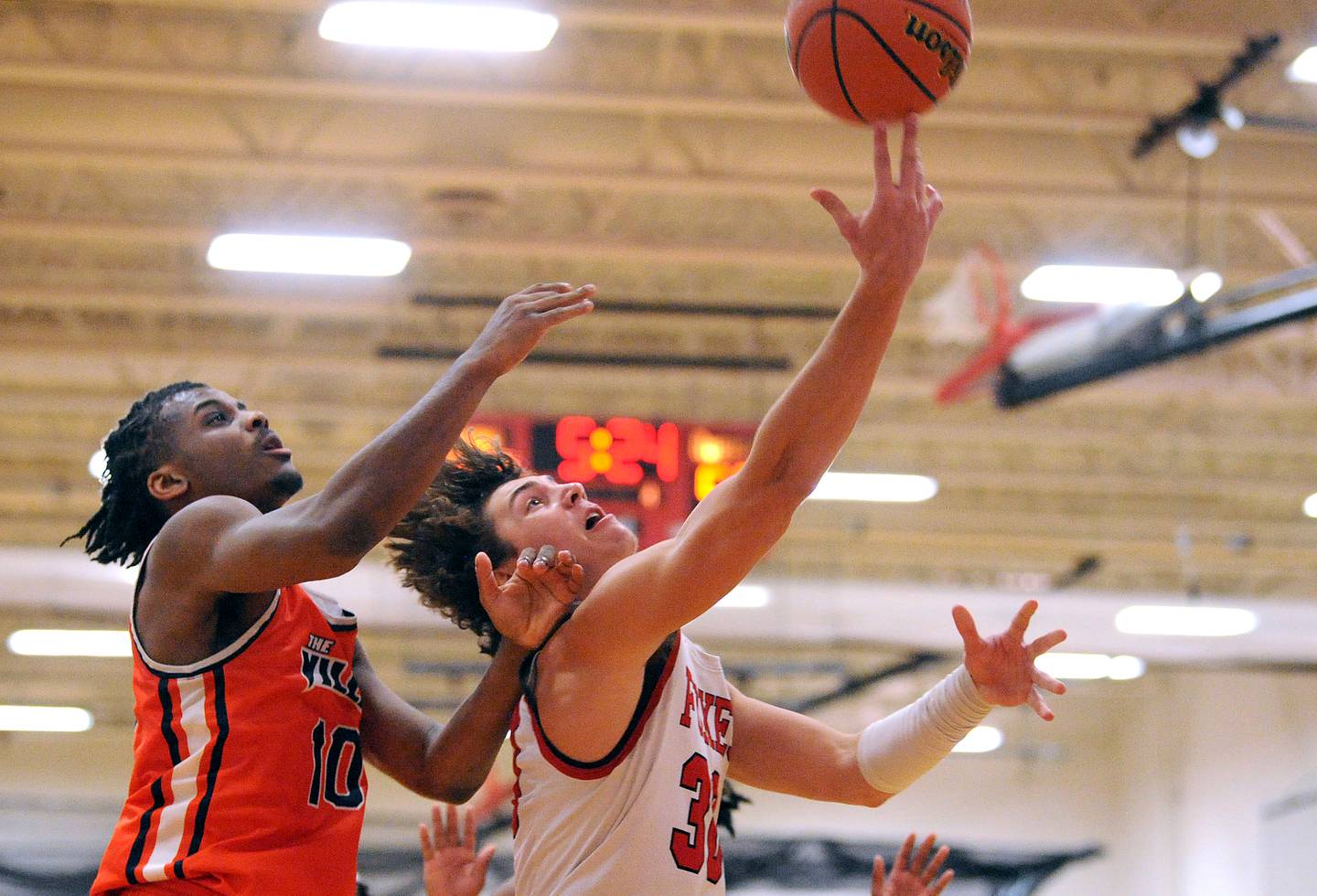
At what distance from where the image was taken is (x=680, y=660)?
2.91 meters

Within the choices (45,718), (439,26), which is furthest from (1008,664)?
(45,718)

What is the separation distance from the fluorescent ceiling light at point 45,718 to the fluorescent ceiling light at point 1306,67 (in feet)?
61.4

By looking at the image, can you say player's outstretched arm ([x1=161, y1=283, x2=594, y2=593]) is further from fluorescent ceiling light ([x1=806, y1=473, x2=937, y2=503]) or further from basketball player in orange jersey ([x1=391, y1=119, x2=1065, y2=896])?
fluorescent ceiling light ([x1=806, y1=473, x2=937, y2=503])

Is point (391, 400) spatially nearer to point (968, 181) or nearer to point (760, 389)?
point (760, 389)

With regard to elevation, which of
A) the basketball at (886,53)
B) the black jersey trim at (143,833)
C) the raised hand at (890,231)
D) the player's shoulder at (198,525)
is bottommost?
the black jersey trim at (143,833)

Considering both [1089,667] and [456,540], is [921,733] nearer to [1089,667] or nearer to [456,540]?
[456,540]

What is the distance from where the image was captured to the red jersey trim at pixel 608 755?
2.74m

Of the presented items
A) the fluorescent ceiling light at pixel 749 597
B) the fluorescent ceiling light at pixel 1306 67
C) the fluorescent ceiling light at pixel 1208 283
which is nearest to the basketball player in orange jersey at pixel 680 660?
the fluorescent ceiling light at pixel 1306 67

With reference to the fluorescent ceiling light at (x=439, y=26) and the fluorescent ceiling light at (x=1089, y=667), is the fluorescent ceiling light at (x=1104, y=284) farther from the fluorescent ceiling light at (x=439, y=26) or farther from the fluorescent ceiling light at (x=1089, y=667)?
the fluorescent ceiling light at (x=1089, y=667)

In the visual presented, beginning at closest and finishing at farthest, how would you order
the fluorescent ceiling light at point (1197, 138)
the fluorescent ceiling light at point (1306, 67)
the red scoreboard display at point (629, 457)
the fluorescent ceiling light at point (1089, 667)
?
the fluorescent ceiling light at point (1306, 67) → the red scoreboard display at point (629, 457) → the fluorescent ceiling light at point (1197, 138) → the fluorescent ceiling light at point (1089, 667)

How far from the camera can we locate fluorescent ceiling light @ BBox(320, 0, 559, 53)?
7.42 meters

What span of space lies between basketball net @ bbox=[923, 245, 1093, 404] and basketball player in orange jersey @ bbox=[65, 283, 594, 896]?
7412mm

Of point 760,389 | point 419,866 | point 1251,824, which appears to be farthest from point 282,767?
point 1251,824

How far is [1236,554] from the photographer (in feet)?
59.7
